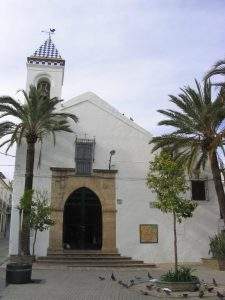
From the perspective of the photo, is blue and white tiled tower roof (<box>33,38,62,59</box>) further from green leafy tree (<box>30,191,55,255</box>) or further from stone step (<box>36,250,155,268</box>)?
stone step (<box>36,250,155,268</box>)

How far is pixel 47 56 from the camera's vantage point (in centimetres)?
2853

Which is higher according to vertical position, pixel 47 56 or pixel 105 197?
pixel 47 56

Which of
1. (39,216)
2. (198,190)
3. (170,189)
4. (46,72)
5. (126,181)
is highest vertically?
(46,72)

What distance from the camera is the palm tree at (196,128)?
21109 millimetres

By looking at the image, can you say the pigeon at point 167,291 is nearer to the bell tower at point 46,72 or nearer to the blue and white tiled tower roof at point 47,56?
the bell tower at point 46,72

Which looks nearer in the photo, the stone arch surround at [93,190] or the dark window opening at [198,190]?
the stone arch surround at [93,190]

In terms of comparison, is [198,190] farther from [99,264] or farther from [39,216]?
[39,216]

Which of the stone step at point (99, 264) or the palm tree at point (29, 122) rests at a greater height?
the palm tree at point (29, 122)

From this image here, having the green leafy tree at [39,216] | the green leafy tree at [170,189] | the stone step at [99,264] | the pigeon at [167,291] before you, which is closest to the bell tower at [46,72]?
the green leafy tree at [39,216]

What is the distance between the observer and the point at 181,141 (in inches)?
873

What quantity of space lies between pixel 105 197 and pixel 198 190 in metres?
5.64

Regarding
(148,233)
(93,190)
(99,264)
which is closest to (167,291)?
(99,264)

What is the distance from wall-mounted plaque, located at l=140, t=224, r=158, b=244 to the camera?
79.3 feet

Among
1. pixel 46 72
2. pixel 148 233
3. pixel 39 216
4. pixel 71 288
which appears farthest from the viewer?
pixel 46 72
